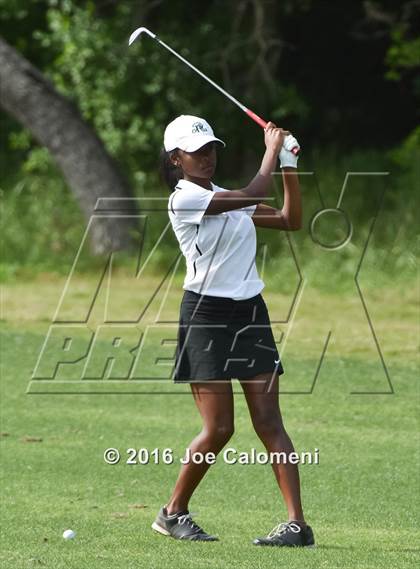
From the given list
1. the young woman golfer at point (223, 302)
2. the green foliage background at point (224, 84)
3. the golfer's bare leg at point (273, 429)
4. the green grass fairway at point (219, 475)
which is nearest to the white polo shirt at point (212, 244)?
the young woman golfer at point (223, 302)

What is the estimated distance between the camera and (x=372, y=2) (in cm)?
2162

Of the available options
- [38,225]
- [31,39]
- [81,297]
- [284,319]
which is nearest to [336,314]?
[284,319]

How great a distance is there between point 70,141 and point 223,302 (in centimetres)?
1374

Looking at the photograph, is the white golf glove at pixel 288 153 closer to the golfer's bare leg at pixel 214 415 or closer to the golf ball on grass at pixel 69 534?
the golfer's bare leg at pixel 214 415

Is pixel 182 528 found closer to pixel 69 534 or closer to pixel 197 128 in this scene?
pixel 69 534

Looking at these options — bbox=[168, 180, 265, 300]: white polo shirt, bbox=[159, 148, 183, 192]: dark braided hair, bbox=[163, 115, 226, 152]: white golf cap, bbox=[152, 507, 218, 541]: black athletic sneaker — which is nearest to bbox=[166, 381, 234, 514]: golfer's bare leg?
bbox=[152, 507, 218, 541]: black athletic sneaker

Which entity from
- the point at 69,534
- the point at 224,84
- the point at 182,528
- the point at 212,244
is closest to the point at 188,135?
the point at 212,244

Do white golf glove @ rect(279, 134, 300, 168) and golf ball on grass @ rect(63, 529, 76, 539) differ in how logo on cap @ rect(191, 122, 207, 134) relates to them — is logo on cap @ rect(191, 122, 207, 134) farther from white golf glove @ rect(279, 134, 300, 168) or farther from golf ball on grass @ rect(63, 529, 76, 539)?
golf ball on grass @ rect(63, 529, 76, 539)

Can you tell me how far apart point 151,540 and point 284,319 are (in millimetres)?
8689

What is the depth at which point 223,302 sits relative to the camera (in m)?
6.27

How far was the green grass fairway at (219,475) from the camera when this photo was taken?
629 centimetres

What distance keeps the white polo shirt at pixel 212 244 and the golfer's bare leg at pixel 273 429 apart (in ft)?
1.39

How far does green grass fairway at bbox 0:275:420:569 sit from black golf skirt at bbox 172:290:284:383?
82 cm

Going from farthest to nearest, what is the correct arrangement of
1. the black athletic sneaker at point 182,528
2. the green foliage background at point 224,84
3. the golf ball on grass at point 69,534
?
the green foliage background at point 224,84 → the golf ball on grass at point 69,534 → the black athletic sneaker at point 182,528
